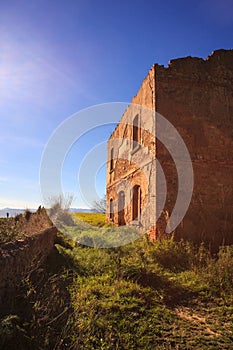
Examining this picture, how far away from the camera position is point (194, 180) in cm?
852

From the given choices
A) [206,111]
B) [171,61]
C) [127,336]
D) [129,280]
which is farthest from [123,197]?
[127,336]

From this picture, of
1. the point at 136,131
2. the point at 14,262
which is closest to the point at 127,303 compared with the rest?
the point at 14,262

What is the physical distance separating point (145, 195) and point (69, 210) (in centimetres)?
791

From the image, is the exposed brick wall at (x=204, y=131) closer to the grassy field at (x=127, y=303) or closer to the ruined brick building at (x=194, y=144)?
the ruined brick building at (x=194, y=144)

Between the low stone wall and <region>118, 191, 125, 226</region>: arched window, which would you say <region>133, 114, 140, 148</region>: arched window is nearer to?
<region>118, 191, 125, 226</region>: arched window

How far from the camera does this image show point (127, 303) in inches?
173

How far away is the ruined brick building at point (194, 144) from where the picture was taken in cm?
821

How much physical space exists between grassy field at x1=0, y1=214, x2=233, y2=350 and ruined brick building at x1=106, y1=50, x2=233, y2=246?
1.36 m

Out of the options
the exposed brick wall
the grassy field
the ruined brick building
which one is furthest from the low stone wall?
the exposed brick wall

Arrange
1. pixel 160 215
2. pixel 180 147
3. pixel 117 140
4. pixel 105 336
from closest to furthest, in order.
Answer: pixel 105 336, pixel 160 215, pixel 180 147, pixel 117 140

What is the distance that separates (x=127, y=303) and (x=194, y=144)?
6.18m

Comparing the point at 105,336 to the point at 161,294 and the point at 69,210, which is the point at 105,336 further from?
the point at 69,210

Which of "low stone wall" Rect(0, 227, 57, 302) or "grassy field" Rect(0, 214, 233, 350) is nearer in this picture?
"grassy field" Rect(0, 214, 233, 350)

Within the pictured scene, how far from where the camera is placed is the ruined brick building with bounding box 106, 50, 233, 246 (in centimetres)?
821
